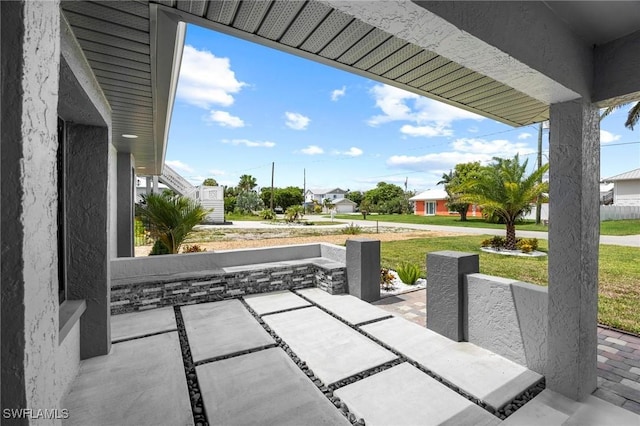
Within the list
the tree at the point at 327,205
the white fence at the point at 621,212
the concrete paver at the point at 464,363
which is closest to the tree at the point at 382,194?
the tree at the point at 327,205

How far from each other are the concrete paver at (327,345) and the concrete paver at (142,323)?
1.42 metres

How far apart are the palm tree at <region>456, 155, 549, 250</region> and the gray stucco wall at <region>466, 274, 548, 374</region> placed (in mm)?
9236

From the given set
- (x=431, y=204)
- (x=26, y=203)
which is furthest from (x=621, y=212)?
(x=26, y=203)

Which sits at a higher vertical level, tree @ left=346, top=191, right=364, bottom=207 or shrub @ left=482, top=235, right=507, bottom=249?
tree @ left=346, top=191, right=364, bottom=207

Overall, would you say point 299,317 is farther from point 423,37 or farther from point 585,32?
point 585,32

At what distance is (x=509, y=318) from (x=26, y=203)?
3.84 m

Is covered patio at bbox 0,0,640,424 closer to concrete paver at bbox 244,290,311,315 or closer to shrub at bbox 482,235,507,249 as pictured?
concrete paver at bbox 244,290,311,315

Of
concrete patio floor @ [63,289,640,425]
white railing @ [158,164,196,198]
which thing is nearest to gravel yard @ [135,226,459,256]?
white railing @ [158,164,196,198]

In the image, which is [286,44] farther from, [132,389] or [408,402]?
[132,389]

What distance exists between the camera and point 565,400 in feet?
8.36

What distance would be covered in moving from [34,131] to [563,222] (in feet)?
10.9

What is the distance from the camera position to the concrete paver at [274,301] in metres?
4.79

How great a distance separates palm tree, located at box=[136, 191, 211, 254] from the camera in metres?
6.51

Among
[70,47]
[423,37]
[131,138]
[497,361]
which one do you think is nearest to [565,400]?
[497,361]
